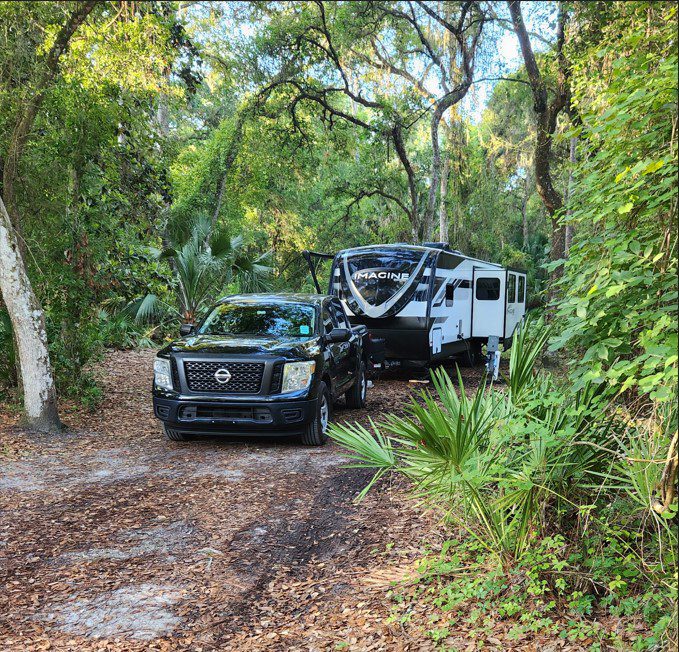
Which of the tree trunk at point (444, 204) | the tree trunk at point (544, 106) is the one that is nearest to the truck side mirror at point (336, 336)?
the tree trunk at point (544, 106)

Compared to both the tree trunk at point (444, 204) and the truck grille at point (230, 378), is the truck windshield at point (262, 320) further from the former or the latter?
the tree trunk at point (444, 204)

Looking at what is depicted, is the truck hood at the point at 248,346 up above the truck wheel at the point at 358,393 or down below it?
above

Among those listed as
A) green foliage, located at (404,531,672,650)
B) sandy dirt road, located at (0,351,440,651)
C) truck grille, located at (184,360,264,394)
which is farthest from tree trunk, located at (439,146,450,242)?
green foliage, located at (404,531,672,650)

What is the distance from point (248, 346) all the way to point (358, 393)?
2.86 meters

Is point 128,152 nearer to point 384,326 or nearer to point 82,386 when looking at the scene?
point 82,386

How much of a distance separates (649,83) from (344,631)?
3.31 metres

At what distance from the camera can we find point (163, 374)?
7.80 metres

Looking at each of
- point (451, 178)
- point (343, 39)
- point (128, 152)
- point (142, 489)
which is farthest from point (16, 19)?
point (451, 178)

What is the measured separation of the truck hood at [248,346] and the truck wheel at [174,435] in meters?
0.98

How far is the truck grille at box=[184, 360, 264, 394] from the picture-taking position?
7512 mm

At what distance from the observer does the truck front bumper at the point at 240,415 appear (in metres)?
7.45

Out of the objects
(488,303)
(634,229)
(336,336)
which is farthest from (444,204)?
(634,229)

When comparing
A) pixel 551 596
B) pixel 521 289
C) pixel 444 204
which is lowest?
pixel 551 596

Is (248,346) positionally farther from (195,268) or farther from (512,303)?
(512,303)
